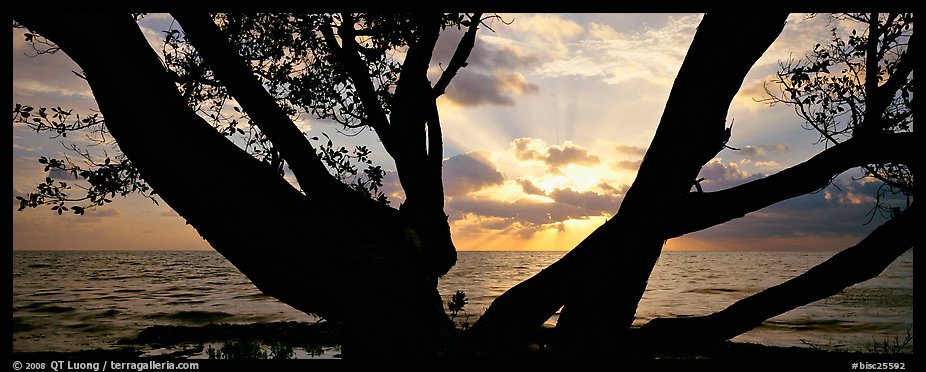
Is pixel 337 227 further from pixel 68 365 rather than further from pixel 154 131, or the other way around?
pixel 68 365

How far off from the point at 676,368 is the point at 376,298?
2.38 metres

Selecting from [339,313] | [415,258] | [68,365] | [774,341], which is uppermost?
[415,258]

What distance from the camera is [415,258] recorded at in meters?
5.22

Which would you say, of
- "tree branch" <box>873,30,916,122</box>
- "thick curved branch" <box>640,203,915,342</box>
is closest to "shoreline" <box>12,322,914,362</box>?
"tree branch" <box>873,30,916,122</box>

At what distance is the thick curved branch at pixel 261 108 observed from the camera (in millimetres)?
5473

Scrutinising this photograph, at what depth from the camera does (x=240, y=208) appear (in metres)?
4.43

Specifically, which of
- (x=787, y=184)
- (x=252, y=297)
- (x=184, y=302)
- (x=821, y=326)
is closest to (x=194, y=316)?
(x=184, y=302)

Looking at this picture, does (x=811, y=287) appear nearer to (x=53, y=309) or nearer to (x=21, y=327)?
(x=21, y=327)

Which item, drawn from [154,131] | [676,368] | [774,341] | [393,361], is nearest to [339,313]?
[393,361]

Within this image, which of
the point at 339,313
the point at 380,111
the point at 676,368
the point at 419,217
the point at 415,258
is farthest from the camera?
the point at 380,111

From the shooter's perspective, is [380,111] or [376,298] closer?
[376,298]

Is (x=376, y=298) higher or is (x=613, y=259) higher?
(x=613, y=259)

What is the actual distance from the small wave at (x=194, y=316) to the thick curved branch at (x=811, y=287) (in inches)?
938

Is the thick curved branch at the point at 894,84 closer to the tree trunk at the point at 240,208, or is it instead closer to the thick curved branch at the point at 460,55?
the thick curved branch at the point at 460,55
